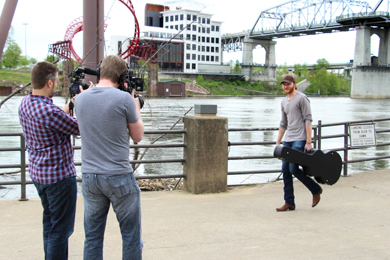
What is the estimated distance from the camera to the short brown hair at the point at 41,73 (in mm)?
3301

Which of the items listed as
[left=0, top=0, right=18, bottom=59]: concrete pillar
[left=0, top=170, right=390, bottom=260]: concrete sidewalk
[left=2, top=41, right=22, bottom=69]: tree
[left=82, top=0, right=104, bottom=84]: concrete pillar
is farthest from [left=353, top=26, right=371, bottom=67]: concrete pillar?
[left=0, top=0, right=18, bottom=59]: concrete pillar

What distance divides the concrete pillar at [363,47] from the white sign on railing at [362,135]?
361ft

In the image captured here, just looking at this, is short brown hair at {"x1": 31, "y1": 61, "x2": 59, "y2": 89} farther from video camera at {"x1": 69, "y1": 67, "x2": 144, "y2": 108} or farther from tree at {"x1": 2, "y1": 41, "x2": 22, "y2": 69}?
tree at {"x1": 2, "y1": 41, "x2": 22, "y2": 69}

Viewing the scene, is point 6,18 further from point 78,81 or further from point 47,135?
point 47,135

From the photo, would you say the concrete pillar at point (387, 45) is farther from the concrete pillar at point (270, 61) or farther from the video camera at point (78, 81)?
the video camera at point (78, 81)

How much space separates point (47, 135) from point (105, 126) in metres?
0.56

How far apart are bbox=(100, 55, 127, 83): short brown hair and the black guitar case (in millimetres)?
2836

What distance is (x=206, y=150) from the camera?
6879 millimetres

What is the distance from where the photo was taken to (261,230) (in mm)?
5016

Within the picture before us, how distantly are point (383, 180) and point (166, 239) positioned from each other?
16.6ft

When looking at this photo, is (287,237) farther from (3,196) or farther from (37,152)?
(3,196)

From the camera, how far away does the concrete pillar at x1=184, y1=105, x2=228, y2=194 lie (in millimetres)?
6828

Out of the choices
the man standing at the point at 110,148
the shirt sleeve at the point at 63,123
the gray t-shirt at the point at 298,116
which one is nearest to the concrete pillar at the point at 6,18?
the shirt sleeve at the point at 63,123

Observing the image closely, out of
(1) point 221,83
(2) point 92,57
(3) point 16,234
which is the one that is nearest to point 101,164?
(3) point 16,234
